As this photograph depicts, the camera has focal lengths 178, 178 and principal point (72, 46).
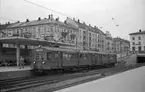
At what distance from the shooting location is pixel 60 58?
16469 millimetres

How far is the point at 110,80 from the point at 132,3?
2568 mm

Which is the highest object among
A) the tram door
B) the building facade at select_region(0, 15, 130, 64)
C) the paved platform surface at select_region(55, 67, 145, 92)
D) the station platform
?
the building facade at select_region(0, 15, 130, 64)

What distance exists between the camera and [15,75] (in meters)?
14.0

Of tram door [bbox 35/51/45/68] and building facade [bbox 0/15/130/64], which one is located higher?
building facade [bbox 0/15/130/64]

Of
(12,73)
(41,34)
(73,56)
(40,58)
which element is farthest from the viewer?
(41,34)

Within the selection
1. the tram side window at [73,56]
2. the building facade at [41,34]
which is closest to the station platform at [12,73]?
the building facade at [41,34]

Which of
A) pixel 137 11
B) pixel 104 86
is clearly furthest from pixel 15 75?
pixel 137 11

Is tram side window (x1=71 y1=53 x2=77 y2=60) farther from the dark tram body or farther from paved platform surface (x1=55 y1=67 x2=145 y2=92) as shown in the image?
paved platform surface (x1=55 y1=67 x2=145 y2=92)

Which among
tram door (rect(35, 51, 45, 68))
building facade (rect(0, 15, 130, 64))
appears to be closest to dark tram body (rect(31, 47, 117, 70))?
tram door (rect(35, 51, 45, 68))

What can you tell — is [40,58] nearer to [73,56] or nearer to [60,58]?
[60,58]

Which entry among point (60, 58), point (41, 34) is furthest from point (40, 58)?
point (41, 34)

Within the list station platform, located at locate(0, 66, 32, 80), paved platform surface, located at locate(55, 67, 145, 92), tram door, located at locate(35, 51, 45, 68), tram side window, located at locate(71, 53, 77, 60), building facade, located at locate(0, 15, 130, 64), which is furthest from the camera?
building facade, located at locate(0, 15, 130, 64)

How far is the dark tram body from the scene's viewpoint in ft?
50.7

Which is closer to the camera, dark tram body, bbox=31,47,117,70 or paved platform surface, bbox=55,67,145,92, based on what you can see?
paved platform surface, bbox=55,67,145,92
